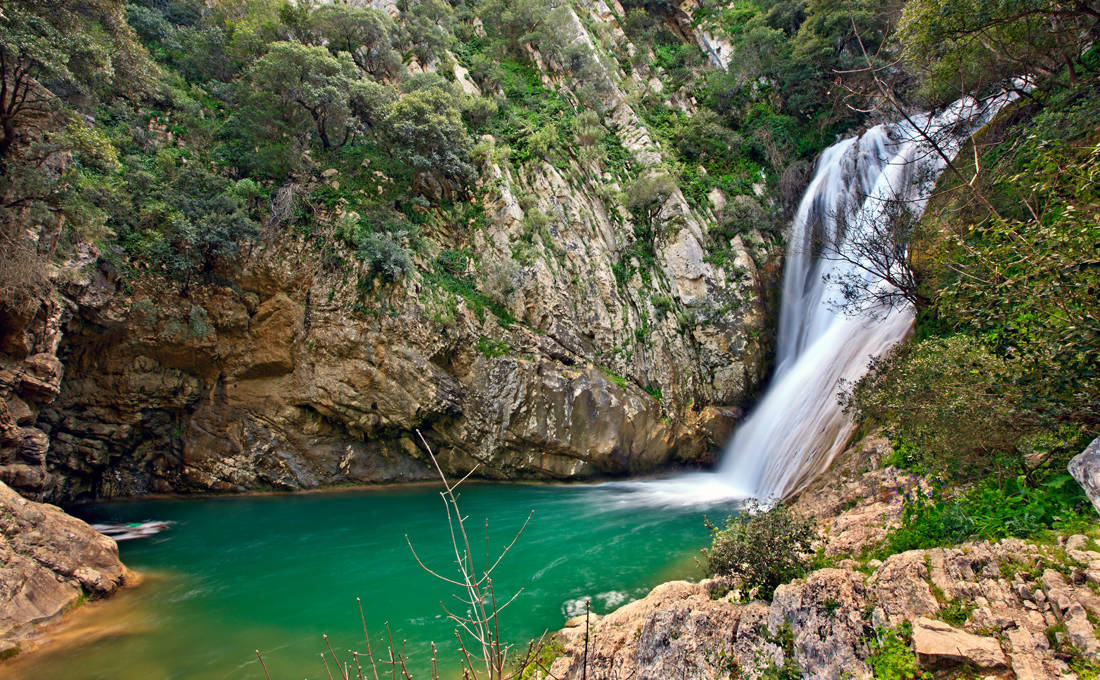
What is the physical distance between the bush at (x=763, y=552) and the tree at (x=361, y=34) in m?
22.1

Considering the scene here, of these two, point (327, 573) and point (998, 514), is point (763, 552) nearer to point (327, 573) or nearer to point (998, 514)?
point (998, 514)

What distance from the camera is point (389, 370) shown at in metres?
14.2

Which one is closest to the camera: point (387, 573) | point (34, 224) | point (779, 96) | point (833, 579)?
point (833, 579)

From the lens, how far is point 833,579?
438 centimetres

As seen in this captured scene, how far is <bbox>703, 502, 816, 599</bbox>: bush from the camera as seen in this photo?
5.09 m

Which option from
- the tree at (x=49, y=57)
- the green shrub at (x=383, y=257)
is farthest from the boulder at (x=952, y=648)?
the tree at (x=49, y=57)

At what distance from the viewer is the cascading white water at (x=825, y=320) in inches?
483

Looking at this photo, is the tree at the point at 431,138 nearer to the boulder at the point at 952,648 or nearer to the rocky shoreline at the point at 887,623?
the rocky shoreline at the point at 887,623

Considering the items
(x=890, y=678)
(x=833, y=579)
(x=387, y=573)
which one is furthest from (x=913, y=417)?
(x=387, y=573)

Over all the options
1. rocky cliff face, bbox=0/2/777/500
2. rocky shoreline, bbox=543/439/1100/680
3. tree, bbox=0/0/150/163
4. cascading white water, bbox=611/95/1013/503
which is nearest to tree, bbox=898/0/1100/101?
cascading white water, bbox=611/95/1013/503

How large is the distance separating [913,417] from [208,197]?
59.5 feet

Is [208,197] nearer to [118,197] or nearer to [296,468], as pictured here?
[118,197]

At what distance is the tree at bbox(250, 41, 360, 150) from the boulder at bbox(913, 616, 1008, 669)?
18.6 metres

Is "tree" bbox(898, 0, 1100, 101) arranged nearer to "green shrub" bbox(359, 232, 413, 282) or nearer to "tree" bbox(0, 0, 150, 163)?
"green shrub" bbox(359, 232, 413, 282)
